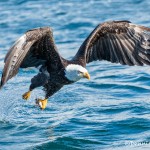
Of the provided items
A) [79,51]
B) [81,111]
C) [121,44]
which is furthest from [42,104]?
[121,44]

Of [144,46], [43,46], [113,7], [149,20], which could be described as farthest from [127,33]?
[113,7]

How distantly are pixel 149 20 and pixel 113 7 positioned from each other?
1685mm

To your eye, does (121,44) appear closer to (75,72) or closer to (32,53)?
(75,72)

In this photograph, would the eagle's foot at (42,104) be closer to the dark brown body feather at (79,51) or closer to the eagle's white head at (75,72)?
the dark brown body feather at (79,51)

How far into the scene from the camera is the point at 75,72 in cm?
1016

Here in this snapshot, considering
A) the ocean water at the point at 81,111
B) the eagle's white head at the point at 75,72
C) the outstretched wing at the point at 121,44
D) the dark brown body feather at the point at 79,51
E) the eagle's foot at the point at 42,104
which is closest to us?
the dark brown body feather at the point at 79,51

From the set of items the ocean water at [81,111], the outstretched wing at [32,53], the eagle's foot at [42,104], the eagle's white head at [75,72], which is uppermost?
the outstretched wing at [32,53]

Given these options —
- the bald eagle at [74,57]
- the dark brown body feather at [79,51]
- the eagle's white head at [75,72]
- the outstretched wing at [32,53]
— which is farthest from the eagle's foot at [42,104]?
the eagle's white head at [75,72]

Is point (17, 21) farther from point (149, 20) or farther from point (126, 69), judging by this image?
point (126, 69)

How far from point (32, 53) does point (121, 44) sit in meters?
1.58

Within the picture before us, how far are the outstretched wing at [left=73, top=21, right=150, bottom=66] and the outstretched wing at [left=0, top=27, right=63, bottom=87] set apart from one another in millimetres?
777

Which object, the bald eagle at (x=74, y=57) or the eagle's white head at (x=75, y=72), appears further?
the eagle's white head at (x=75, y=72)

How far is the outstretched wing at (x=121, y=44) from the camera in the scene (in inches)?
436

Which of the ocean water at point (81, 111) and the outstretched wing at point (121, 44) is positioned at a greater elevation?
the outstretched wing at point (121, 44)
